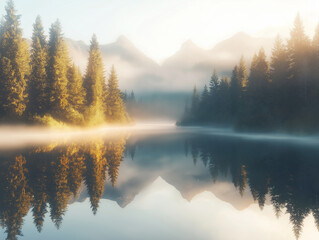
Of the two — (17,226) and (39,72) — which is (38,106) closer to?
(39,72)

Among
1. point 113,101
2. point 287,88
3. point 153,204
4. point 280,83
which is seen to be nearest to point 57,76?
point 113,101

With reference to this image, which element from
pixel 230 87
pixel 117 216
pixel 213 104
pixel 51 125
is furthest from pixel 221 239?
pixel 213 104

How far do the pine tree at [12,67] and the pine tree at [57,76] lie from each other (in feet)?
12.2

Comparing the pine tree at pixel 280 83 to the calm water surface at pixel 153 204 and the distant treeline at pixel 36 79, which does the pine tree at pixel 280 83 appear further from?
the distant treeline at pixel 36 79

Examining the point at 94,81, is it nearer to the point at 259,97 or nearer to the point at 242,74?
the point at 259,97

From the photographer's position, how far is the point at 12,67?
34844 mm

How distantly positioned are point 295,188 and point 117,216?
5859mm

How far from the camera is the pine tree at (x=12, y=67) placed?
3331 centimetres

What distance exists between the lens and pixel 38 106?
118 ft

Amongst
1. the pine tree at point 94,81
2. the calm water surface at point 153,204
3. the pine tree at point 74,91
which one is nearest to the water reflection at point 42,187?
the calm water surface at point 153,204

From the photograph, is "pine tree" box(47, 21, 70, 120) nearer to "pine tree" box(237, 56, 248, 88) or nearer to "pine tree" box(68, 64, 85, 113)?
"pine tree" box(68, 64, 85, 113)

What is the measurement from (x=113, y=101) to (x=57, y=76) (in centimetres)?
2600

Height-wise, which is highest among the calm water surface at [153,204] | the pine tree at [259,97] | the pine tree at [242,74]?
the pine tree at [242,74]

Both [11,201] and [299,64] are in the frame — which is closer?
[11,201]
